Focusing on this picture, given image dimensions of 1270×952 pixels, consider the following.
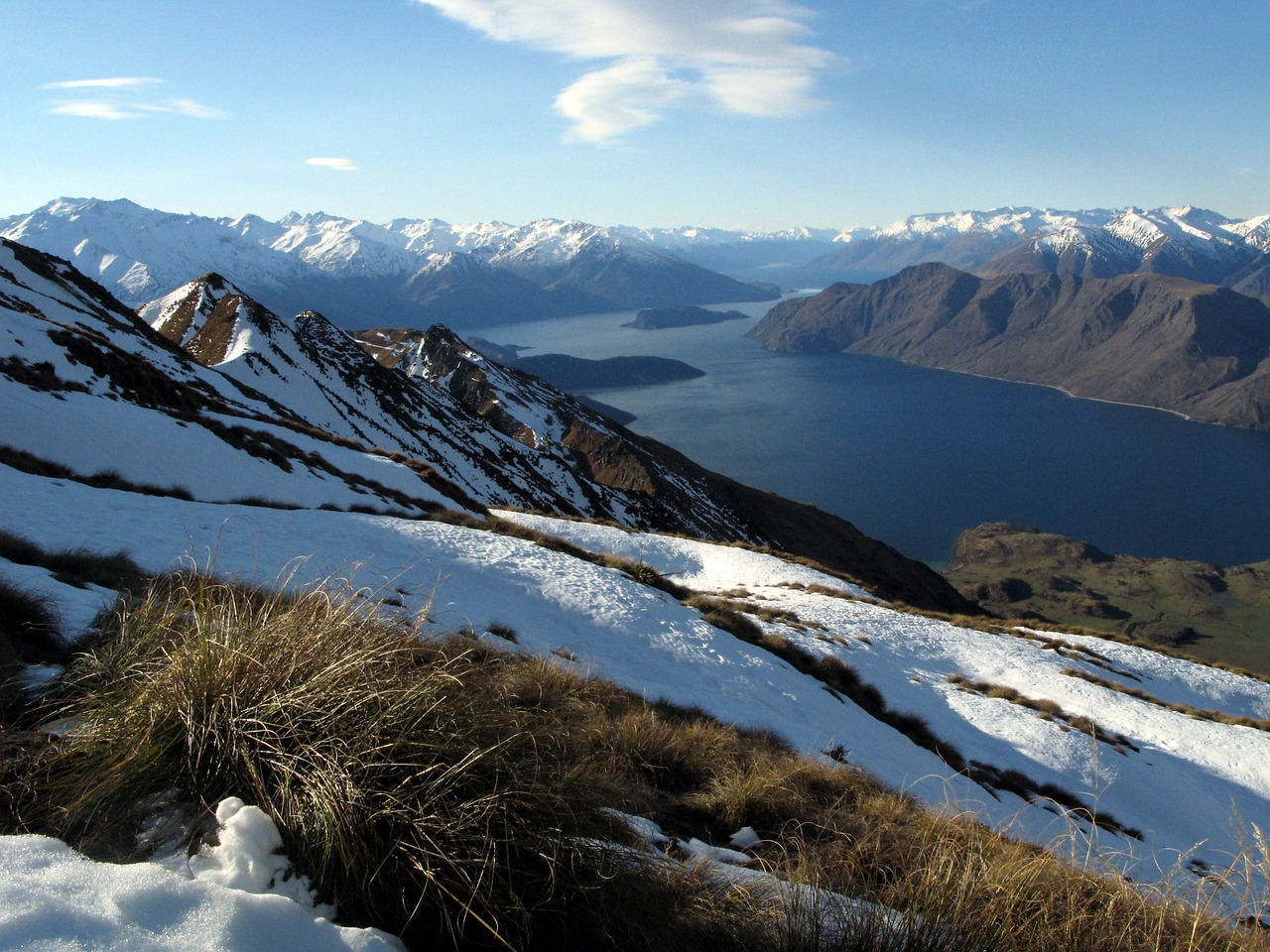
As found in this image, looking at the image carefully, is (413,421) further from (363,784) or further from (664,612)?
(363,784)

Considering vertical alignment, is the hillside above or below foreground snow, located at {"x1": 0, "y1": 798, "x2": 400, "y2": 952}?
below

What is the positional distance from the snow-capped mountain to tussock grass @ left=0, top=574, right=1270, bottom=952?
0.82m

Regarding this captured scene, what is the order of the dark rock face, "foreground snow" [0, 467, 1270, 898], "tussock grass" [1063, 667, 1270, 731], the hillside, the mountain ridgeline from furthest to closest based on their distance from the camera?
the hillside, the dark rock face, "tussock grass" [1063, 667, 1270, 731], the mountain ridgeline, "foreground snow" [0, 467, 1270, 898]

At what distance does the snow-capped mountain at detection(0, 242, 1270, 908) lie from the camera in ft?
31.9

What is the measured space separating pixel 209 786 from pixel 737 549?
2787 centimetres

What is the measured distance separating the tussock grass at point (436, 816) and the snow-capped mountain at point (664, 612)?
82 centimetres

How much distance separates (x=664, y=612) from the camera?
1416 cm

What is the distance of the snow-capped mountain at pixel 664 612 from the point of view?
9.73 meters

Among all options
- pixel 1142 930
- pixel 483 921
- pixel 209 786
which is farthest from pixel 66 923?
pixel 1142 930

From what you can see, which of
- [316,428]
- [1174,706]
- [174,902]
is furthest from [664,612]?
[316,428]

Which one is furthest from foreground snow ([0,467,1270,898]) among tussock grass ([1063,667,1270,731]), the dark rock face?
the dark rock face

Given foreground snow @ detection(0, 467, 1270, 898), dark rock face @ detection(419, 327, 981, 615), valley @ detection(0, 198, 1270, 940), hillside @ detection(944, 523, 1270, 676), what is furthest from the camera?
hillside @ detection(944, 523, 1270, 676)

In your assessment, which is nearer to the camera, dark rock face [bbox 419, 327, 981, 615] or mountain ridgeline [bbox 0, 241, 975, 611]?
mountain ridgeline [bbox 0, 241, 975, 611]

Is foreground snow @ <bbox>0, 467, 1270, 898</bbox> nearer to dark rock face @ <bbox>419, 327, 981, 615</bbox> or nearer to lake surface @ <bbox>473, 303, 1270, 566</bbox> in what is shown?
dark rock face @ <bbox>419, 327, 981, 615</bbox>
